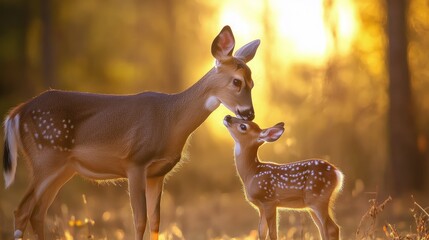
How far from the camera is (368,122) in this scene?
59.4ft

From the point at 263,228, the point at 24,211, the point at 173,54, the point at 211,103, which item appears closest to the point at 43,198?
the point at 24,211

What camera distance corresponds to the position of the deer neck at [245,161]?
7785mm

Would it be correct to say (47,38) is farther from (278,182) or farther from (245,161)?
(278,182)

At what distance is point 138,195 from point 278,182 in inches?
46.0

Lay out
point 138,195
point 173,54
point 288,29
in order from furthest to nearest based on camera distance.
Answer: point 173,54, point 288,29, point 138,195

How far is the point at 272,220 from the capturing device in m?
7.32

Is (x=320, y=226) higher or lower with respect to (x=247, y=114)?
lower

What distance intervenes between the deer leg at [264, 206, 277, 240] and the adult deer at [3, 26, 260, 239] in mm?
786

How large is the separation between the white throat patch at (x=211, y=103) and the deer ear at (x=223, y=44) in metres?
0.34

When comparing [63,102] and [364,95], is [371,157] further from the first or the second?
[63,102]

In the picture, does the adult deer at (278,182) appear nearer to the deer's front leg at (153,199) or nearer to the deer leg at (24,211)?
the deer's front leg at (153,199)

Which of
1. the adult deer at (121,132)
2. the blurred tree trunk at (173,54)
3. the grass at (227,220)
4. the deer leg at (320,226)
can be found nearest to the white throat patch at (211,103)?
the adult deer at (121,132)

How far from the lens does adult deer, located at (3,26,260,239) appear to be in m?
7.43

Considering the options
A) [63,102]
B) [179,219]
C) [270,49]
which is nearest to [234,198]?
[179,219]
